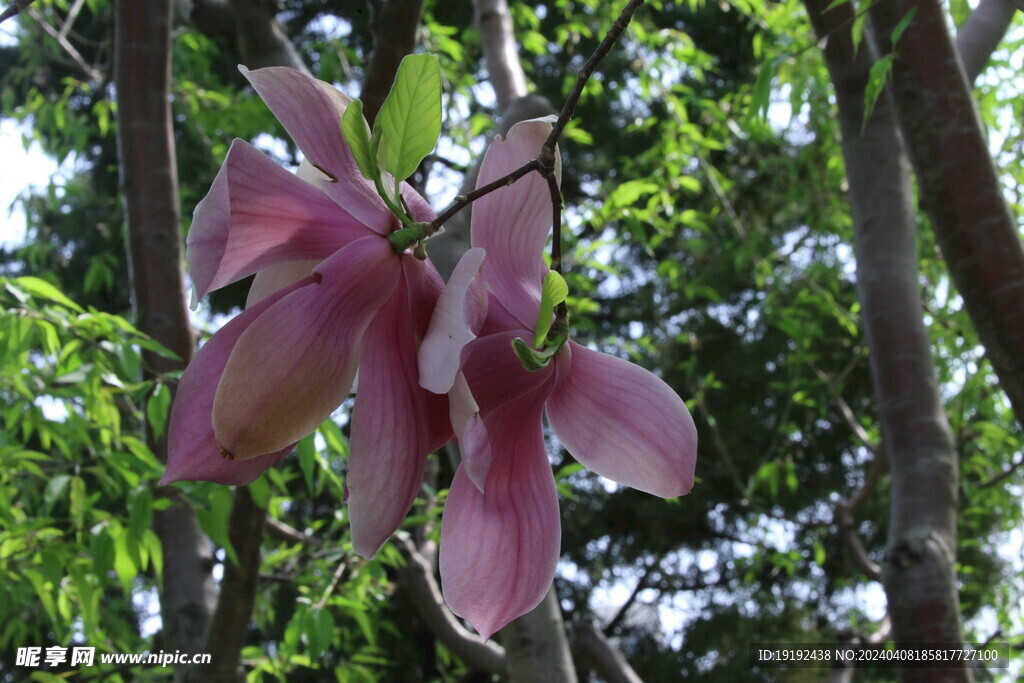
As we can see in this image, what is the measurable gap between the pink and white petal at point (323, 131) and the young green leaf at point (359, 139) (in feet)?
0.04

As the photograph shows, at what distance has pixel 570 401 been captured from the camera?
317 millimetres

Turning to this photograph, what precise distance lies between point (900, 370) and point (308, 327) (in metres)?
0.91

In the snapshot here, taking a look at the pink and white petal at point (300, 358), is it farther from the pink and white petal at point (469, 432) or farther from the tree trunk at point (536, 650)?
the tree trunk at point (536, 650)

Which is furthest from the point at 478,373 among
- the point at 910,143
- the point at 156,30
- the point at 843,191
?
the point at 843,191

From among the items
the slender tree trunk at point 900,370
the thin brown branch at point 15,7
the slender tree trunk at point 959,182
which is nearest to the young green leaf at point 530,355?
the thin brown branch at point 15,7

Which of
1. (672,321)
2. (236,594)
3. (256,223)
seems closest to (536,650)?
(236,594)

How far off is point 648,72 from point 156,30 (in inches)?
56.6

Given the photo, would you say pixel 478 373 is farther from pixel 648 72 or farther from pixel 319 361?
pixel 648 72

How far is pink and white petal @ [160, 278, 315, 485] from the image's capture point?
0.28 metres

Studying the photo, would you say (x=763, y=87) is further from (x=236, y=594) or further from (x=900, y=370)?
(x=236, y=594)

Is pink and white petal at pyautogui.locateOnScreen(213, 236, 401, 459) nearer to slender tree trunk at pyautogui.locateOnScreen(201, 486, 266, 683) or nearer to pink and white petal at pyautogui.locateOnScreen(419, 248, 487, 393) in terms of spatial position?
pink and white petal at pyautogui.locateOnScreen(419, 248, 487, 393)

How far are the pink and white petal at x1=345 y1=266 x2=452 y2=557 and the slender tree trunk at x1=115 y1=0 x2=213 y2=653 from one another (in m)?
1.02

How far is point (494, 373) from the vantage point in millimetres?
Result: 288

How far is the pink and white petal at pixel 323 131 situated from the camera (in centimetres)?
30
